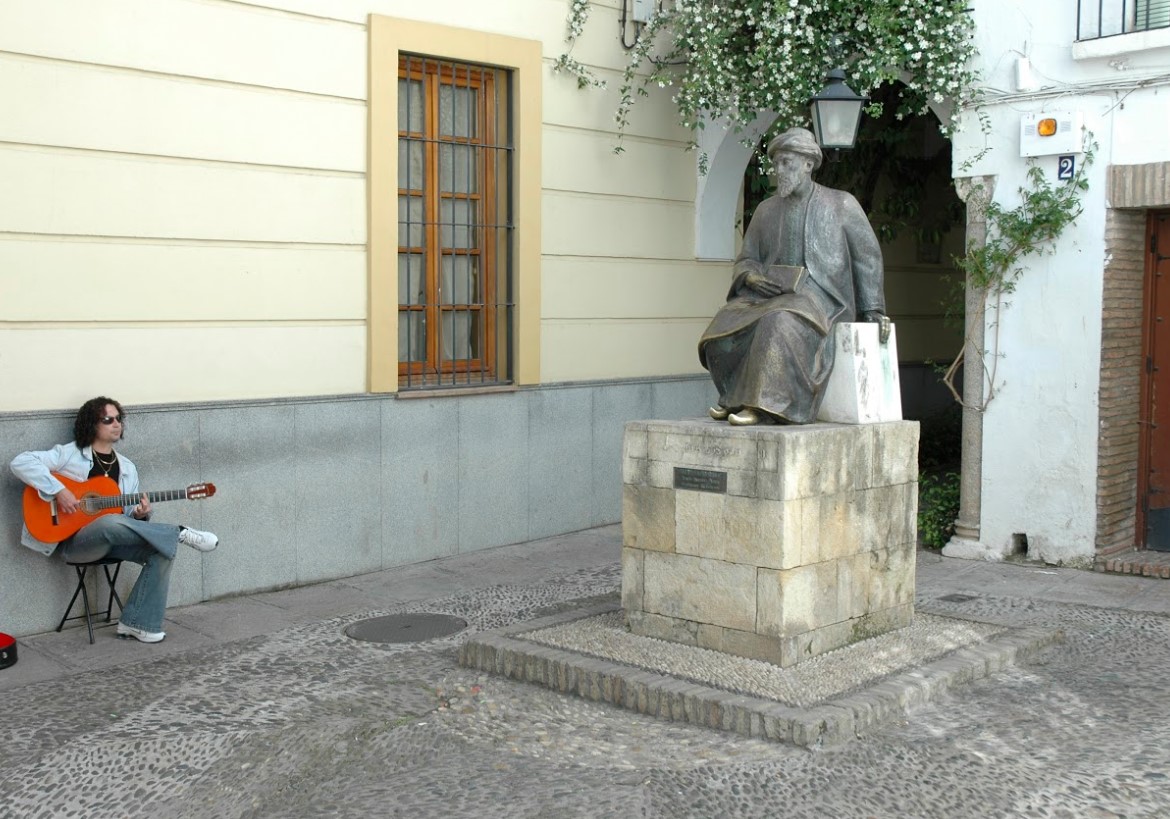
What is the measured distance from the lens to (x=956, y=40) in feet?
29.1

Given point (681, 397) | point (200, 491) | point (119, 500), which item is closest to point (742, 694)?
point (200, 491)

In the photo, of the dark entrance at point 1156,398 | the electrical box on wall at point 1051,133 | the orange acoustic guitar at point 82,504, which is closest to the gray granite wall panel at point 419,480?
the orange acoustic guitar at point 82,504

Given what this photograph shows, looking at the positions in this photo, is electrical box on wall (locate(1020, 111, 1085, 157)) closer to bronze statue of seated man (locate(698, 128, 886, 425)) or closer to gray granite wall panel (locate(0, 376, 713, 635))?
bronze statue of seated man (locate(698, 128, 886, 425))

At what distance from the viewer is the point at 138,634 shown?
6.92m

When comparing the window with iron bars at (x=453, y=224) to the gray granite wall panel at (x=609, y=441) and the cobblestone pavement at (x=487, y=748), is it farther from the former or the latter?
the cobblestone pavement at (x=487, y=748)

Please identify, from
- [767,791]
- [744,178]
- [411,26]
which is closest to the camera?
[767,791]

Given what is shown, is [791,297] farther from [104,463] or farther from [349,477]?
[104,463]

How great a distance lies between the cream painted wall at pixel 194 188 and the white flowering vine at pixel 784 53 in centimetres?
86

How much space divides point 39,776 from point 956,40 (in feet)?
23.1

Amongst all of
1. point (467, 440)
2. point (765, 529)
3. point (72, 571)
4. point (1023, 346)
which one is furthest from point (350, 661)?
point (1023, 346)

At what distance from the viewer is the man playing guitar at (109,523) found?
6.73m

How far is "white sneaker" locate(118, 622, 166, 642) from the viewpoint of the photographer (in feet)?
22.6

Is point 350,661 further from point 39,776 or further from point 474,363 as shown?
point 474,363

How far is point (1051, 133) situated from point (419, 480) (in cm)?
467
